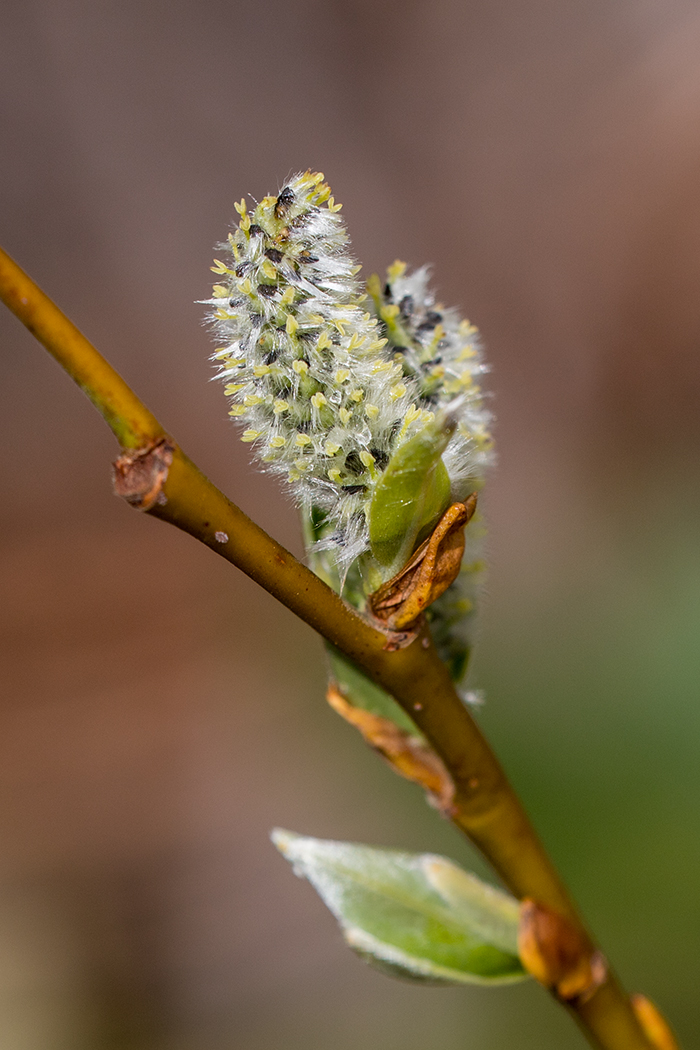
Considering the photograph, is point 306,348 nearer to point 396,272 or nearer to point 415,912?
point 396,272

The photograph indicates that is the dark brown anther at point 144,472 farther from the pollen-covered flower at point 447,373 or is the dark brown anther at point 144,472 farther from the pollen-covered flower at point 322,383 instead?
the pollen-covered flower at point 447,373

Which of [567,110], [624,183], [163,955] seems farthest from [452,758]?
[567,110]

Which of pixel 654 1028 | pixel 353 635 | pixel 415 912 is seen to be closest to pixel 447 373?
pixel 353 635

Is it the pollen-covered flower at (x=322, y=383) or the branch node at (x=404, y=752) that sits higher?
the pollen-covered flower at (x=322, y=383)

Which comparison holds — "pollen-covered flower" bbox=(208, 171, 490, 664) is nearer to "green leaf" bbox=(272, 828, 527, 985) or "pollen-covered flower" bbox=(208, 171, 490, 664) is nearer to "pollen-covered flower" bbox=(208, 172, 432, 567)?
"pollen-covered flower" bbox=(208, 172, 432, 567)

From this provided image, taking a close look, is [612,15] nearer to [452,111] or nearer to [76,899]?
[452,111]

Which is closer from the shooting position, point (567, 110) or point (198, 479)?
point (198, 479)

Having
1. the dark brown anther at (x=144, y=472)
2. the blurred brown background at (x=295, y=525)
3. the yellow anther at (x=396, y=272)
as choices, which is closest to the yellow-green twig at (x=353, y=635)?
the dark brown anther at (x=144, y=472)
